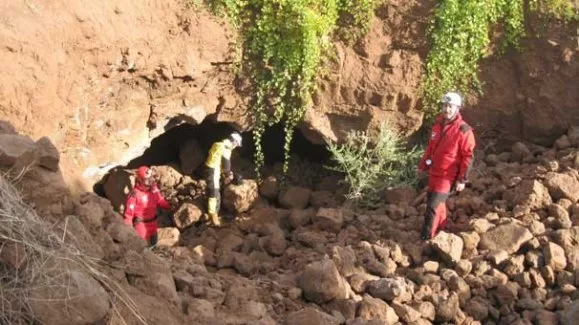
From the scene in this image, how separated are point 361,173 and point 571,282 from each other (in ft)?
8.00

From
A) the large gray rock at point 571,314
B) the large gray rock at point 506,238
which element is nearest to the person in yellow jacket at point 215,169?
the large gray rock at point 506,238

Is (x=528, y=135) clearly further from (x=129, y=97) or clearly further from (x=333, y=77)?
(x=129, y=97)

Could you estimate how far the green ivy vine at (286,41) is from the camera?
7.19 m

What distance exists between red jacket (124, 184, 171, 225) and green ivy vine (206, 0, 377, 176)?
1.36m

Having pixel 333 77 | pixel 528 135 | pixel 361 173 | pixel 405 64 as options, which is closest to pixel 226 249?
pixel 361 173

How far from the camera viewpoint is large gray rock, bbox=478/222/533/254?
19.2 feet

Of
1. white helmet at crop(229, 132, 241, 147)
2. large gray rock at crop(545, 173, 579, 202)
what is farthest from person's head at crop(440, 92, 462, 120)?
white helmet at crop(229, 132, 241, 147)

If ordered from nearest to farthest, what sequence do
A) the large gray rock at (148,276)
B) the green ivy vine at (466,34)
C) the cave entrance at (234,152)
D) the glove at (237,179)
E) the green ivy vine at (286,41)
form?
the large gray rock at (148,276) < the green ivy vine at (286,41) < the green ivy vine at (466,34) < the glove at (237,179) < the cave entrance at (234,152)

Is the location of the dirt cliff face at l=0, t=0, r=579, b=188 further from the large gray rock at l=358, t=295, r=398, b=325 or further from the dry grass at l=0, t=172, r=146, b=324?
the large gray rock at l=358, t=295, r=398, b=325

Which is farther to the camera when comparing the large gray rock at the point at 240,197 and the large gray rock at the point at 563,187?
the large gray rock at the point at 240,197

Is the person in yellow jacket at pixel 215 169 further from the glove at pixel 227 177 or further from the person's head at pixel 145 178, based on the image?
the person's head at pixel 145 178

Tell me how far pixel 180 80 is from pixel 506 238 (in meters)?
3.40

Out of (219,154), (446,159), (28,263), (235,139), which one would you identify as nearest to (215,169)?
(219,154)

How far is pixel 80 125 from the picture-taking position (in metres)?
6.42
